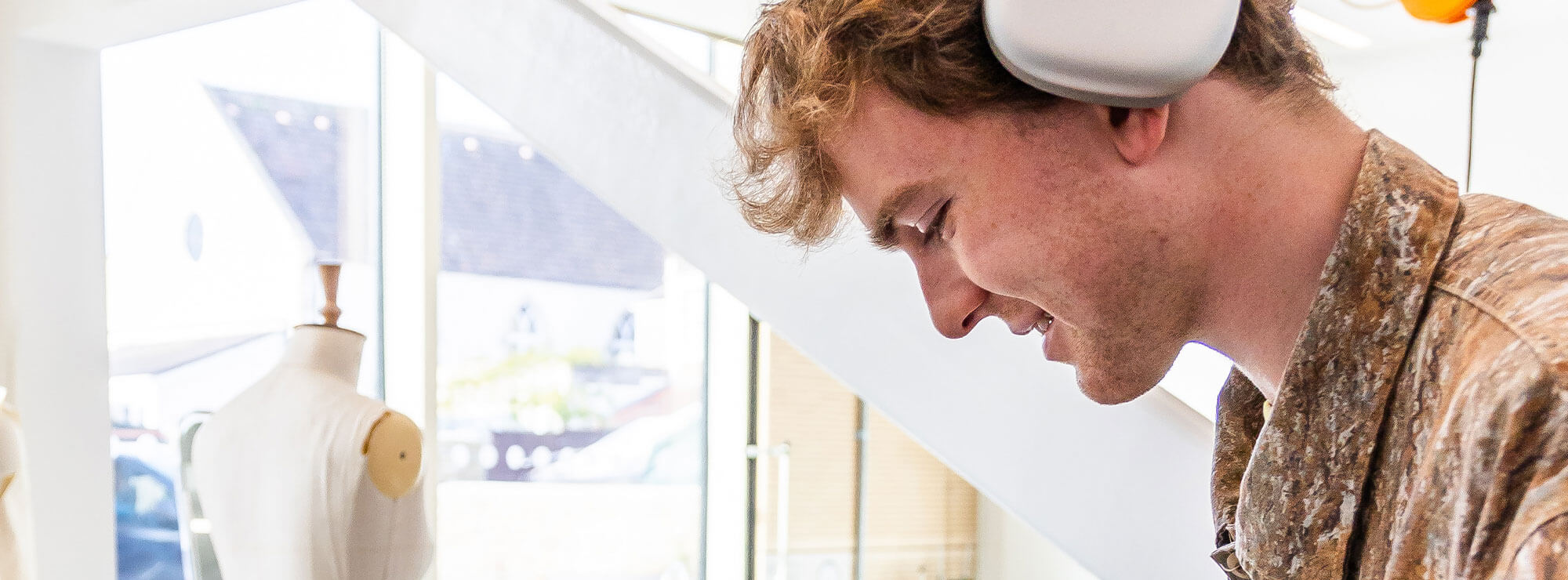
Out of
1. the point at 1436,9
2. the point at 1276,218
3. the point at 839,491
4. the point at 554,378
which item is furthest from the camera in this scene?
the point at 839,491

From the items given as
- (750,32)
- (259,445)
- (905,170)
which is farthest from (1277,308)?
(259,445)

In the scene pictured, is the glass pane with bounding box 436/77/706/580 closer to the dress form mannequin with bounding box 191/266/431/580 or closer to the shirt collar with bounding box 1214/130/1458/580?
the dress form mannequin with bounding box 191/266/431/580

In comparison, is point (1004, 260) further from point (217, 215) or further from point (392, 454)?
point (217, 215)

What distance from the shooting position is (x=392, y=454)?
1987mm

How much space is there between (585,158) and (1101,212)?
3.53 feet

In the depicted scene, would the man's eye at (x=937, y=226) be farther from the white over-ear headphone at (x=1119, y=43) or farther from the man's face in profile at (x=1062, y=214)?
the white over-ear headphone at (x=1119, y=43)

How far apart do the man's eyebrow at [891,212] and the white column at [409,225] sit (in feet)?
10.6

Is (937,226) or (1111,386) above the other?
(937,226)

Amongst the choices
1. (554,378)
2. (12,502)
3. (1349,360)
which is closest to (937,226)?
(1349,360)

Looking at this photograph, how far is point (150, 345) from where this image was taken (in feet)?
11.0

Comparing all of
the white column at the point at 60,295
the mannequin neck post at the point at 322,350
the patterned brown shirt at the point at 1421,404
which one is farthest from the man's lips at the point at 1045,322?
the white column at the point at 60,295

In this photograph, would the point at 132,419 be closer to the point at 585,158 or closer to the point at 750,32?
the point at 585,158

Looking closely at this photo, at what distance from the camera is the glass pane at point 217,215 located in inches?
129

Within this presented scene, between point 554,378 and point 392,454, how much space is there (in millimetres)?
2655
